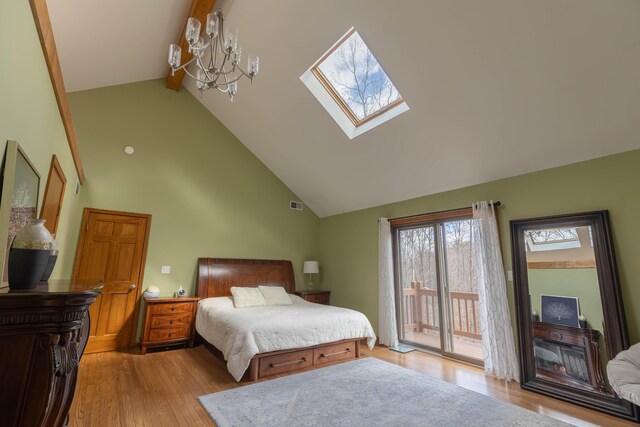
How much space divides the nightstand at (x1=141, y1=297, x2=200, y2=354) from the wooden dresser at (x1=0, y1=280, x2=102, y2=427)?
327 cm

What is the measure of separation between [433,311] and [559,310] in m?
1.60

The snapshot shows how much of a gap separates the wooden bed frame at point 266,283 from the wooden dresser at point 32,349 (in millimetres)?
2314

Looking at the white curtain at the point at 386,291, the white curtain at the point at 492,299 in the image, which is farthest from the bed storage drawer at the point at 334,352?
the white curtain at the point at 492,299

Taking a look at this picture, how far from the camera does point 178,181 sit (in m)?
4.95

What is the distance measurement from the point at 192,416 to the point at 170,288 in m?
2.61

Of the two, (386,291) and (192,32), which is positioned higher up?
(192,32)

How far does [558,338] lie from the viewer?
3.01 m

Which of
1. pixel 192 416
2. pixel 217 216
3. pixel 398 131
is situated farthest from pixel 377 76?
pixel 192 416

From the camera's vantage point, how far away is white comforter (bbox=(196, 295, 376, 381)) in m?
3.12

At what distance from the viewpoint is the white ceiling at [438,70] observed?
7.81 ft

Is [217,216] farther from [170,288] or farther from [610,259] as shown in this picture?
[610,259]

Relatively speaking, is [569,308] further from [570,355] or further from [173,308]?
[173,308]

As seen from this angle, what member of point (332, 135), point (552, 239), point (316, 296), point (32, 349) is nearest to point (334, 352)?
point (316, 296)

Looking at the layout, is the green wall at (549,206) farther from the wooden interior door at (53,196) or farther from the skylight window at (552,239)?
the wooden interior door at (53,196)
